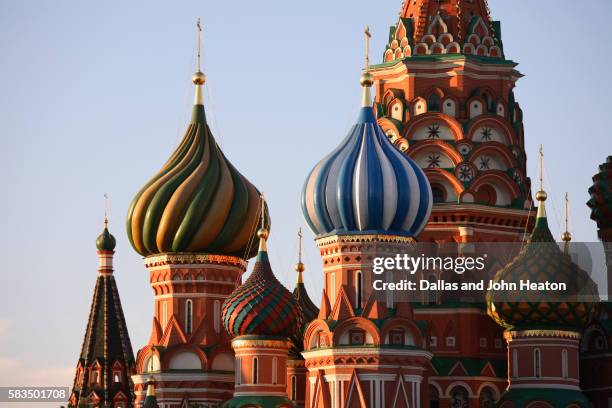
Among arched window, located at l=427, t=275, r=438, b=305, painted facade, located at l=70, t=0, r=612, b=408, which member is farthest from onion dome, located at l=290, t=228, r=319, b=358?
arched window, located at l=427, t=275, r=438, b=305

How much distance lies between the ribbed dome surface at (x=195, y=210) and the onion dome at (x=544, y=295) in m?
7.38

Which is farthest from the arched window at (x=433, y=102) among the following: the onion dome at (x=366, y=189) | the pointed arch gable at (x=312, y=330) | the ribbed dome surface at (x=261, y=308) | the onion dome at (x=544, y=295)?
the pointed arch gable at (x=312, y=330)

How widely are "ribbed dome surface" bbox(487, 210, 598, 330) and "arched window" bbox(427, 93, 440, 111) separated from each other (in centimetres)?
509

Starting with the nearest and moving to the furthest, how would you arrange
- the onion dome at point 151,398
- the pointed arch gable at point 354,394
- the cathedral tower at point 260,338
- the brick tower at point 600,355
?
the pointed arch gable at point 354,394 < the onion dome at point 151,398 < the cathedral tower at point 260,338 < the brick tower at point 600,355

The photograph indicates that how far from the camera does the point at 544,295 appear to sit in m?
48.0

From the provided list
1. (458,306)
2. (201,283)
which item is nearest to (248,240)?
(201,283)

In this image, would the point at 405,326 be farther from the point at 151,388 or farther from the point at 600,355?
the point at 151,388

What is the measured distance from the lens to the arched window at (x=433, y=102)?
52500mm

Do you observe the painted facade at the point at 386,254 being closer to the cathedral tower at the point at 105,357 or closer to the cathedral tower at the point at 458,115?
the cathedral tower at the point at 458,115

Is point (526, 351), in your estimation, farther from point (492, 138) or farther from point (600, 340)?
point (492, 138)

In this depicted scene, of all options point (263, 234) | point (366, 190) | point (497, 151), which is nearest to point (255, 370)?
point (263, 234)

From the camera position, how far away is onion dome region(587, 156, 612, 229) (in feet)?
172

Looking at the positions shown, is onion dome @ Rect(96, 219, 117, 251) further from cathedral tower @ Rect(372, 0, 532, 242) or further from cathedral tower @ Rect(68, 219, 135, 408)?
cathedral tower @ Rect(372, 0, 532, 242)

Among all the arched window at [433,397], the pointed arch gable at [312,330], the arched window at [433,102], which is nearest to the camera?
the pointed arch gable at [312,330]
